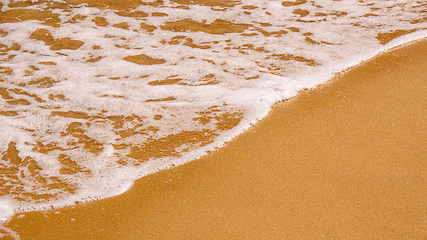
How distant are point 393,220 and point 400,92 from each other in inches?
53.0

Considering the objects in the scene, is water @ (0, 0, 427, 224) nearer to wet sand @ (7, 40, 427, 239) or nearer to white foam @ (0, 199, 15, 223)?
white foam @ (0, 199, 15, 223)

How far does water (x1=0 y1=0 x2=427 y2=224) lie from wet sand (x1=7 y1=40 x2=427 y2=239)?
16cm

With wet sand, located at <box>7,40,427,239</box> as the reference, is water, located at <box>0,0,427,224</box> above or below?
above

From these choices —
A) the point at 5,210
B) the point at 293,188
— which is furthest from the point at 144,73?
the point at 293,188

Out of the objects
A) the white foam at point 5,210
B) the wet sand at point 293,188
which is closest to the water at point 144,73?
the white foam at point 5,210

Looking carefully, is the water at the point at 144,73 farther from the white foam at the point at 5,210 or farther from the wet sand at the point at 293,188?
the wet sand at the point at 293,188

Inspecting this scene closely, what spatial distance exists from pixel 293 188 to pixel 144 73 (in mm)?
1964

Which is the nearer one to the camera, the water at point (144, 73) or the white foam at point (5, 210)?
the white foam at point (5, 210)

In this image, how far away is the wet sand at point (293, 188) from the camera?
222 cm

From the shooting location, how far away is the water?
8.98 feet

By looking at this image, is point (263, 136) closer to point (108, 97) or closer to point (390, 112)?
point (390, 112)

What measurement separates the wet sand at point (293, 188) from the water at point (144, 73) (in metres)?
0.16

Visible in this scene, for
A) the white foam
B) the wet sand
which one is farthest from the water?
the wet sand

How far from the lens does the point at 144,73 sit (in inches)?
148
